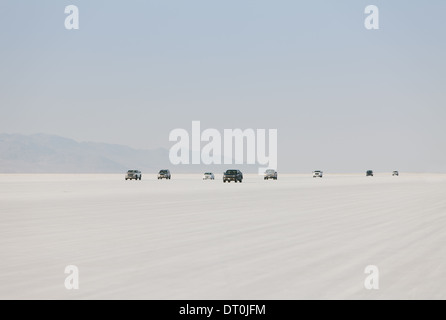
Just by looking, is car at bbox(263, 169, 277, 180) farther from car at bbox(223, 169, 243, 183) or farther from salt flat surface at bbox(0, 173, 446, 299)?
salt flat surface at bbox(0, 173, 446, 299)

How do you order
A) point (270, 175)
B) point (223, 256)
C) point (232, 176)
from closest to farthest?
point (223, 256) < point (232, 176) < point (270, 175)

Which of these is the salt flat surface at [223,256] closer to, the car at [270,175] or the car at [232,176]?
the car at [232,176]

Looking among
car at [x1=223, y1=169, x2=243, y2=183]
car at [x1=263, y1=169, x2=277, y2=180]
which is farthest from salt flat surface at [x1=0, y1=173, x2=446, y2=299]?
car at [x1=263, y1=169, x2=277, y2=180]

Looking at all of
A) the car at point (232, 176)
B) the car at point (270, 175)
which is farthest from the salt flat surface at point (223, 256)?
the car at point (270, 175)

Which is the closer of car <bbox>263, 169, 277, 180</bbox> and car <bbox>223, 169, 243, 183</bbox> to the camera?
car <bbox>223, 169, 243, 183</bbox>

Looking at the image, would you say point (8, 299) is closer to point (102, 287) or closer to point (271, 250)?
point (102, 287)

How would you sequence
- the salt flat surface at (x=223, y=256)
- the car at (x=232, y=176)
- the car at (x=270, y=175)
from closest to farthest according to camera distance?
1. the salt flat surface at (x=223, y=256)
2. the car at (x=232, y=176)
3. the car at (x=270, y=175)

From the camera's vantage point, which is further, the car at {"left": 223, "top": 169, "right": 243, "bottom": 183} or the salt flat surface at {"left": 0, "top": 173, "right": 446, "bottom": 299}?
the car at {"left": 223, "top": 169, "right": 243, "bottom": 183}

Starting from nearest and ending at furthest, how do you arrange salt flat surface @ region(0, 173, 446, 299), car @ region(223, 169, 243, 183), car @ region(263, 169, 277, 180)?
1. salt flat surface @ region(0, 173, 446, 299)
2. car @ region(223, 169, 243, 183)
3. car @ region(263, 169, 277, 180)

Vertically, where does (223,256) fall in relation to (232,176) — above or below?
below

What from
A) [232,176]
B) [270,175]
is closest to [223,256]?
[232,176]

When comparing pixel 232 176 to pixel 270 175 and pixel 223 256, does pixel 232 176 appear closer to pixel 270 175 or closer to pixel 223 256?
pixel 270 175

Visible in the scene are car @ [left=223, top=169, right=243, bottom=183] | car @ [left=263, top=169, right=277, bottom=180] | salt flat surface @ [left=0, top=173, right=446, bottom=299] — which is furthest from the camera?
car @ [left=263, top=169, right=277, bottom=180]
